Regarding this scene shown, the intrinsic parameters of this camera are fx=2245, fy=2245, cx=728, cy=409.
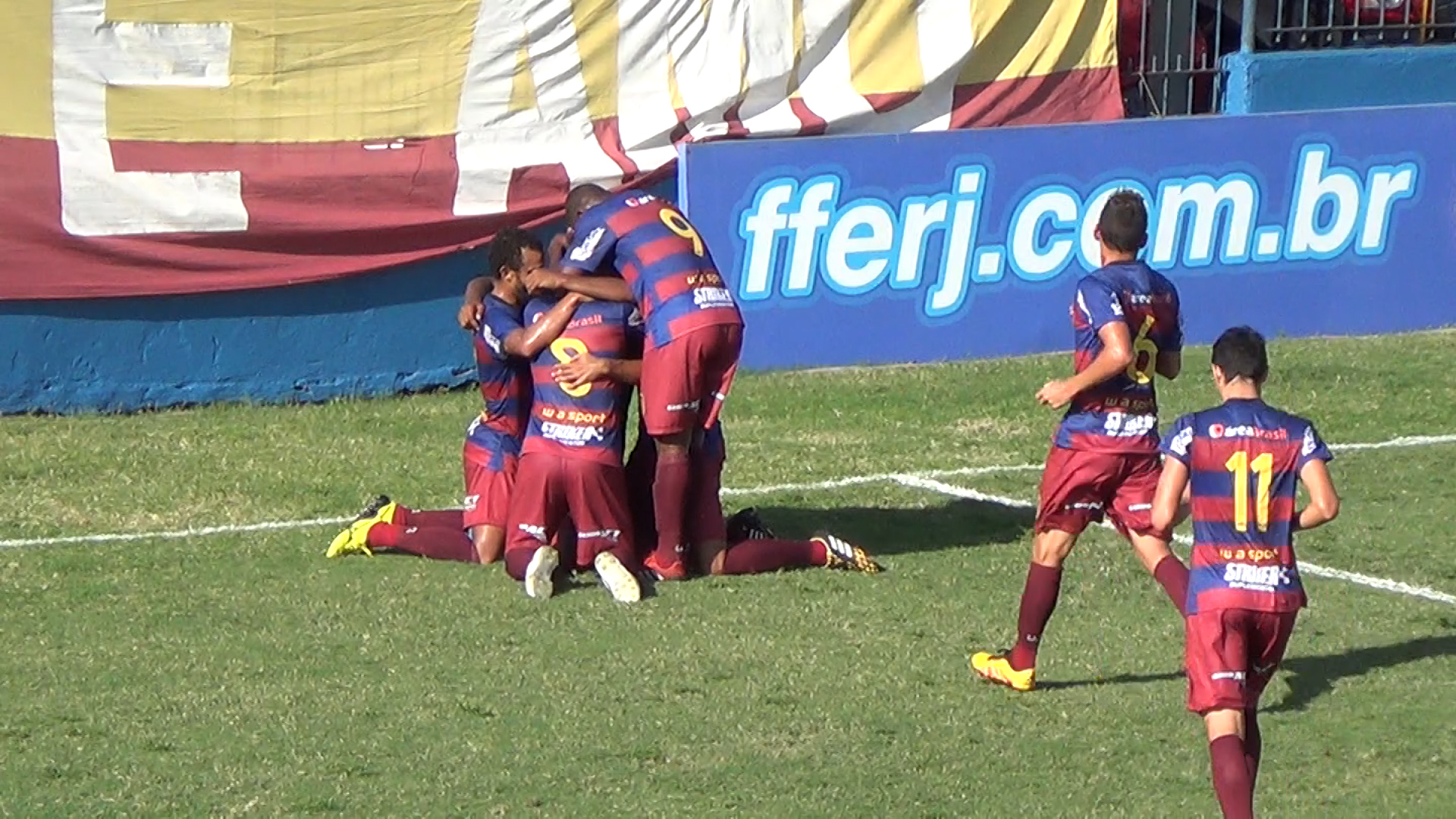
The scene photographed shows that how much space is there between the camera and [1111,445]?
7.46 m

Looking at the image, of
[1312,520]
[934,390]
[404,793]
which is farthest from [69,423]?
[1312,520]

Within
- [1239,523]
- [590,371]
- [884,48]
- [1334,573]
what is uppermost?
[884,48]

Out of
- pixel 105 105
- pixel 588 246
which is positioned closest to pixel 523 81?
pixel 105 105

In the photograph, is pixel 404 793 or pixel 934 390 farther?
pixel 934 390

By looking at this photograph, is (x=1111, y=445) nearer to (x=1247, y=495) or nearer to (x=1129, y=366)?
(x=1129, y=366)

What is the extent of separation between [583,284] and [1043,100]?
7.11 meters

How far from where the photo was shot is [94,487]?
35.3ft

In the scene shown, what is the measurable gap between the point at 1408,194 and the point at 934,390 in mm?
4081

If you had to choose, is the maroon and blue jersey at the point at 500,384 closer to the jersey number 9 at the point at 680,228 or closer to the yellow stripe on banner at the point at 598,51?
the jersey number 9 at the point at 680,228

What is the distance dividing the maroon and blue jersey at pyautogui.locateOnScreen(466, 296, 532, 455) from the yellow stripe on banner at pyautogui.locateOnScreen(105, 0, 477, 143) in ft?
14.1

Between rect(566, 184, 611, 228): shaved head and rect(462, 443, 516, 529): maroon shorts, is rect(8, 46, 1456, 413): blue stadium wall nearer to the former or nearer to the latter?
rect(462, 443, 516, 529): maroon shorts

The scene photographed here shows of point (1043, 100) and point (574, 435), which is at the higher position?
point (1043, 100)

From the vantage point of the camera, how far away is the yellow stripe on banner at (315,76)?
12.7 meters

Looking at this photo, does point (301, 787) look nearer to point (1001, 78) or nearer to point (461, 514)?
point (461, 514)
